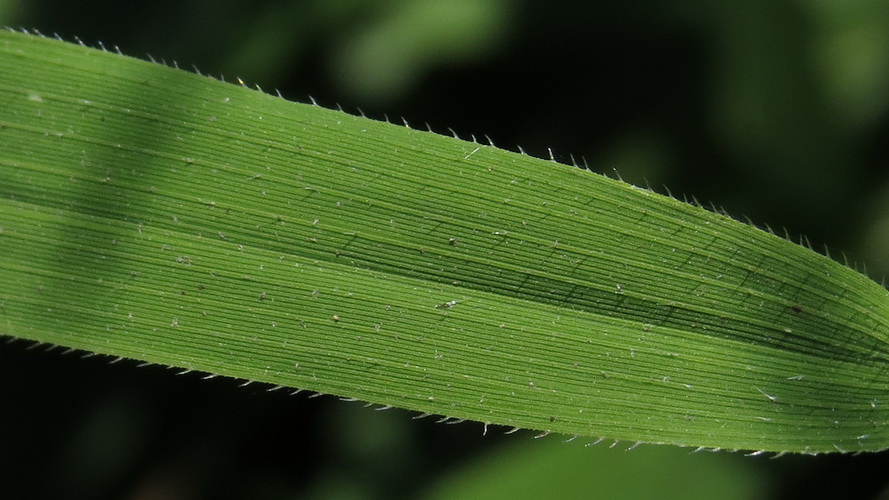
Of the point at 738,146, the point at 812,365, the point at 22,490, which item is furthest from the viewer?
the point at 22,490

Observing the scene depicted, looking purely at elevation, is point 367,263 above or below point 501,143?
below

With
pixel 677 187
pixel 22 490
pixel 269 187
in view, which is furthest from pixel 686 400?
pixel 22 490

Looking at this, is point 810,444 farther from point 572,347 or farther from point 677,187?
point 677,187

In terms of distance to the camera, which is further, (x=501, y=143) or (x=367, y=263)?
(x=501, y=143)

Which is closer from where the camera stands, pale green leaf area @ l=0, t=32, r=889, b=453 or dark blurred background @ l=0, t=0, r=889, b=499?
pale green leaf area @ l=0, t=32, r=889, b=453
